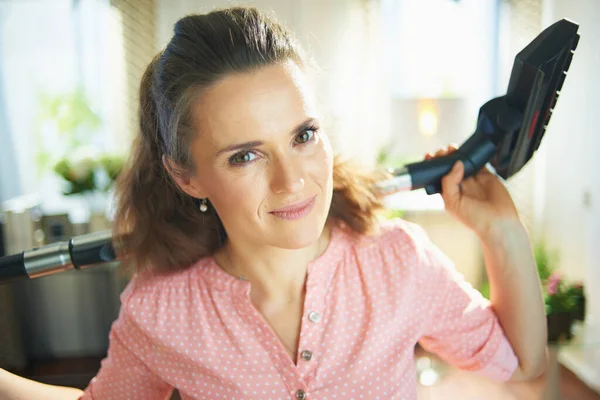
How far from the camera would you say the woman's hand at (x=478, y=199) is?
33.2 inches

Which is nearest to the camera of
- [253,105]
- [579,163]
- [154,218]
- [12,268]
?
[253,105]

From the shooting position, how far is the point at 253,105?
0.69 m

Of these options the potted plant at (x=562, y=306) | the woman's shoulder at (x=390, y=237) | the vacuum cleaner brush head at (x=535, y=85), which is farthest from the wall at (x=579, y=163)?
the woman's shoulder at (x=390, y=237)

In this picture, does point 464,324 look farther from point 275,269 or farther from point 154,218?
point 154,218

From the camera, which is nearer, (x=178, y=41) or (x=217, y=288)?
(x=178, y=41)

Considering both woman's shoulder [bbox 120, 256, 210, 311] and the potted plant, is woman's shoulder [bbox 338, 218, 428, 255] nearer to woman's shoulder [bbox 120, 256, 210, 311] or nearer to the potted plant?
woman's shoulder [bbox 120, 256, 210, 311]

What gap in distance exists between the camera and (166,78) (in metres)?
0.77

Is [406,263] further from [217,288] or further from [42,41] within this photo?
[42,41]

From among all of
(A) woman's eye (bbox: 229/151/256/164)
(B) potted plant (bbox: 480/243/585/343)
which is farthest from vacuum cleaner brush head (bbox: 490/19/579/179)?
(B) potted plant (bbox: 480/243/585/343)

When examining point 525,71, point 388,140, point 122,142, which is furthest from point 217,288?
point 388,140

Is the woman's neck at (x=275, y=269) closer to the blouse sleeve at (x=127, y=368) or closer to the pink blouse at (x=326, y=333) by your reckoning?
the pink blouse at (x=326, y=333)

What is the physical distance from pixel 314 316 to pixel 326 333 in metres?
0.03

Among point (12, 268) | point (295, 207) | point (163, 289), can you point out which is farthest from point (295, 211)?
point (12, 268)

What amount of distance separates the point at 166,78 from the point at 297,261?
0.33 meters
